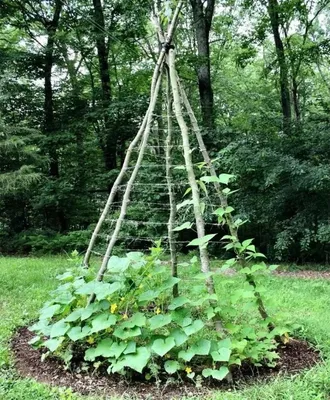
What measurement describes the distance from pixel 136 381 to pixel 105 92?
358 inches

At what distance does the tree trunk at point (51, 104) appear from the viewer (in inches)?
383

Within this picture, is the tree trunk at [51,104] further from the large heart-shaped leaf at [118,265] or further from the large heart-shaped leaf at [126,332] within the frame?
the large heart-shaped leaf at [126,332]

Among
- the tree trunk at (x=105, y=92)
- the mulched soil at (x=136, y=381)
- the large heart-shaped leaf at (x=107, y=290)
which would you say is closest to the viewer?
the mulched soil at (x=136, y=381)

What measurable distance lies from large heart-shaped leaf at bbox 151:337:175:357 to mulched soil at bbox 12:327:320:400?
0.24 meters

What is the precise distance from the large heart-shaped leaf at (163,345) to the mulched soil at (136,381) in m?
0.24

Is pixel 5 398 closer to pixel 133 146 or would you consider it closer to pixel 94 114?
pixel 133 146

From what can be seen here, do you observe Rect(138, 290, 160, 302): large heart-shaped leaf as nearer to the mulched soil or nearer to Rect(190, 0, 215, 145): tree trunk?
the mulched soil

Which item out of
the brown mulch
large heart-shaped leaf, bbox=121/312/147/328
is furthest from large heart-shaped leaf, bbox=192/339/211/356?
the brown mulch

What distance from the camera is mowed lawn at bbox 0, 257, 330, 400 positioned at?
2207 mm

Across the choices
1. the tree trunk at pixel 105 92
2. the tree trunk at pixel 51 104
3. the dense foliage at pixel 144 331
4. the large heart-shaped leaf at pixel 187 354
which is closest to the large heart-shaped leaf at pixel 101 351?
the dense foliage at pixel 144 331

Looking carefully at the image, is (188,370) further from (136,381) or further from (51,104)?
(51,104)

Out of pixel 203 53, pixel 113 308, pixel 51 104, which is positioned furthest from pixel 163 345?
pixel 51 104

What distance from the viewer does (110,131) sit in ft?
33.9

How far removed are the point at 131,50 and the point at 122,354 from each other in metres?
8.52
